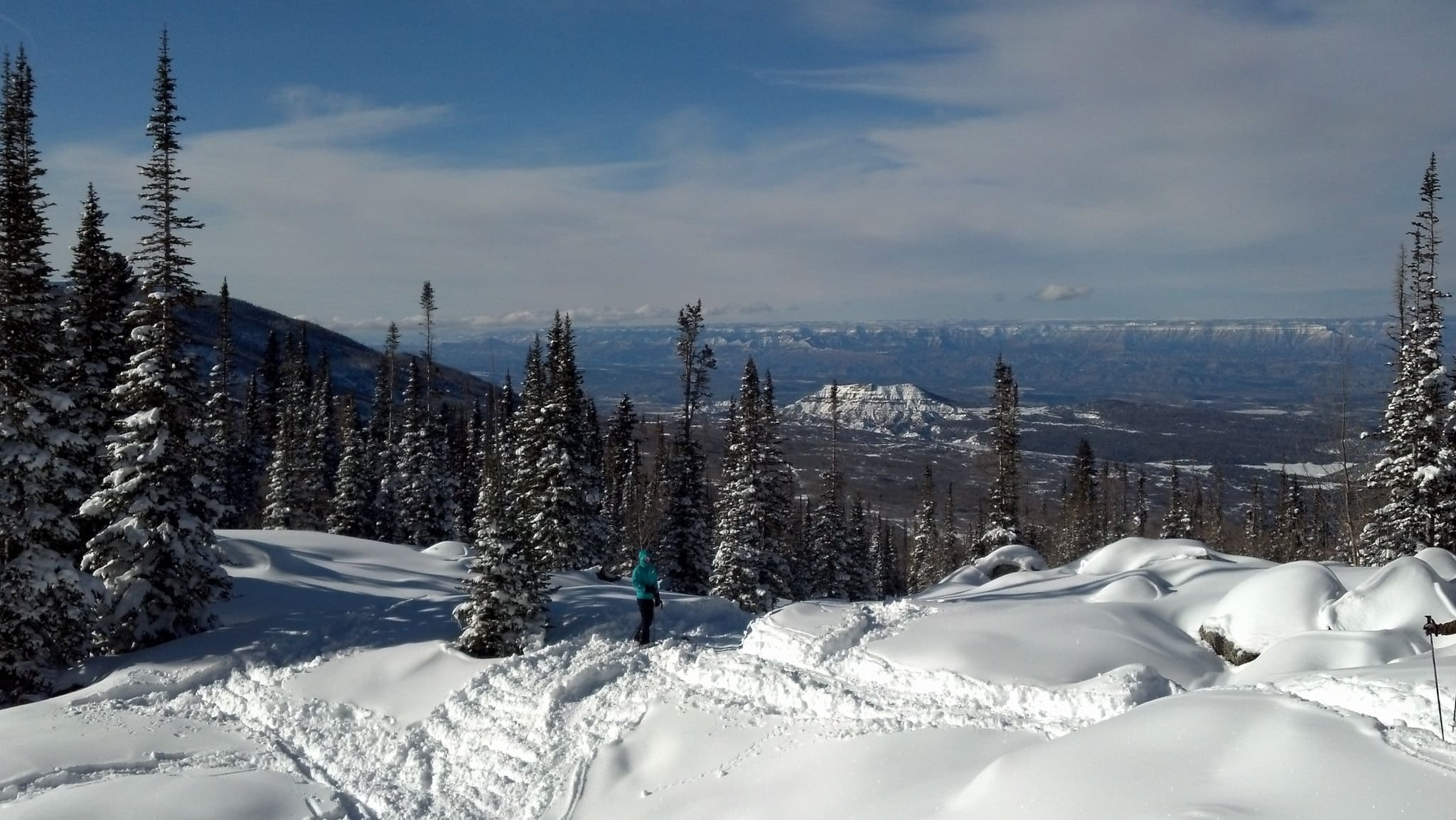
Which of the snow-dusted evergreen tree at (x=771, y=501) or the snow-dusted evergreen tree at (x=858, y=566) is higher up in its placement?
the snow-dusted evergreen tree at (x=771, y=501)

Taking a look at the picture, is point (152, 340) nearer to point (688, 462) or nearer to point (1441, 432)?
point (688, 462)

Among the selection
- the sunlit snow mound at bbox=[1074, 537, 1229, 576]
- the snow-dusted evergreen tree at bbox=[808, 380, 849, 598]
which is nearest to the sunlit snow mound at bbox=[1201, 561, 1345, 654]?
the sunlit snow mound at bbox=[1074, 537, 1229, 576]

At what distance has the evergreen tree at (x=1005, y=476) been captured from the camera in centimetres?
4350

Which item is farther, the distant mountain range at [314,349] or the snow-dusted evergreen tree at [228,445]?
the distant mountain range at [314,349]

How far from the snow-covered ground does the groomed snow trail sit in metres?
0.05

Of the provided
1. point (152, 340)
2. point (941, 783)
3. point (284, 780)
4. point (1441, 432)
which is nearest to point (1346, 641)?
point (941, 783)

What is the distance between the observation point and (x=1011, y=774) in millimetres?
8961

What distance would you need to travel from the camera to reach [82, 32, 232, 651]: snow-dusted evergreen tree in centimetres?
2052

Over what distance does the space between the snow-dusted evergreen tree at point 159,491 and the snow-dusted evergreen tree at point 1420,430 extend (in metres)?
37.7

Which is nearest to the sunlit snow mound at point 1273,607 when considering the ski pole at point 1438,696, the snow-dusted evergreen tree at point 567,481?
the ski pole at point 1438,696

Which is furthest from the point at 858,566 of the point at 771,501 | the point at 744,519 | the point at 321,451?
the point at 321,451

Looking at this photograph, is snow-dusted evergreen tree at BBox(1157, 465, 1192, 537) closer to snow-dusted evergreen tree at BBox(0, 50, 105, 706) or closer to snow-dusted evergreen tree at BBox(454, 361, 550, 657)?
snow-dusted evergreen tree at BBox(454, 361, 550, 657)

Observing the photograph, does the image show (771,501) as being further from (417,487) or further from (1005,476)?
(417,487)

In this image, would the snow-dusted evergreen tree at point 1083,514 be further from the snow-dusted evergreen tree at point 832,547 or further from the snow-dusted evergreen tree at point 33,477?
the snow-dusted evergreen tree at point 33,477
